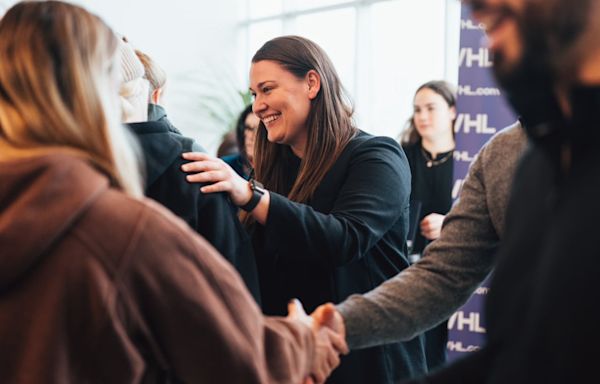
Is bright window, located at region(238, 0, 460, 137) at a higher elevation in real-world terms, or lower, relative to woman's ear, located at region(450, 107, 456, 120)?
higher

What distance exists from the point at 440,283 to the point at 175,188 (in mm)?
663

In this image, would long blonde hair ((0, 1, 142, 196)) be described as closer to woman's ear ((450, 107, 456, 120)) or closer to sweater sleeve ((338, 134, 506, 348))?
sweater sleeve ((338, 134, 506, 348))

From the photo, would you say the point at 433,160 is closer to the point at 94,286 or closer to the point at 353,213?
the point at 353,213

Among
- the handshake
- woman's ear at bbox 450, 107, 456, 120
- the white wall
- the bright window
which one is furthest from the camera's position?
the white wall

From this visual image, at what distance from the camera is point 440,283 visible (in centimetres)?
183

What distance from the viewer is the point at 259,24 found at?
30.9ft

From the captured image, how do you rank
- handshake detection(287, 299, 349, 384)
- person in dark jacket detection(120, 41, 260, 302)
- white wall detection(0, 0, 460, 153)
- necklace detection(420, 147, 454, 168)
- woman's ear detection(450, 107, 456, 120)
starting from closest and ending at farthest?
handshake detection(287, 299, 349, 384) < person in dark jacket detection(120, 41, 260, 302) < necklace detection(420, 147, 454, 168) < woman's ear detection(450, 107, 456, 120) < white wall detection(0, 0, 460, 153)

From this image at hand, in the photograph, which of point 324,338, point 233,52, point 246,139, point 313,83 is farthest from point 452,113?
point 233,52

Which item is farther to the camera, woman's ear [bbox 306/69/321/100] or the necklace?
the necklace

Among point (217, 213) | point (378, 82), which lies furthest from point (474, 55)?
point (378, 82)

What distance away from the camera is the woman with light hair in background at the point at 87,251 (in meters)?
1.22

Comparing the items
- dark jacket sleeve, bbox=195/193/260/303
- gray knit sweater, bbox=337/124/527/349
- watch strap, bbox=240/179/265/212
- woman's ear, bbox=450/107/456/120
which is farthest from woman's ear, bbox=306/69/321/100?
woman's ear, bbox=450/107/456/120

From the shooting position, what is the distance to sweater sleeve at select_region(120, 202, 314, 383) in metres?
1.26

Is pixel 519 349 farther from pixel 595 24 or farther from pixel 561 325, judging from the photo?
pixel 595 24
